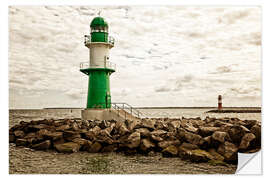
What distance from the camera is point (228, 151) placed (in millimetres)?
4500

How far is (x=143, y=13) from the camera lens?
15.6 ft

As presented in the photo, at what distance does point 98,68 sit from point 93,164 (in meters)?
1.92

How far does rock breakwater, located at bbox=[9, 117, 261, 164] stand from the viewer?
4541 mm

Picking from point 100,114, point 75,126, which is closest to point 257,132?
point 100,114

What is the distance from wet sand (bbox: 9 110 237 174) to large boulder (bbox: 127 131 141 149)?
20 cm

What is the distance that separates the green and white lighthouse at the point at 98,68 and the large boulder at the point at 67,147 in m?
0.76

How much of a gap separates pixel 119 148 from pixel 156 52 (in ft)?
5.88

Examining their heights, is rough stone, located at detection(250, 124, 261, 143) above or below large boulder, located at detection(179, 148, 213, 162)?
above

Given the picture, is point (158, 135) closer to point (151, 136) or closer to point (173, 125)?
point (151, 136)

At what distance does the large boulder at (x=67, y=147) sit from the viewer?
505cm

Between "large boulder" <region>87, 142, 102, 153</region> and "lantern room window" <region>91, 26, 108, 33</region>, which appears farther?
"large boulder" <region>87, 142, 102, 153</region>

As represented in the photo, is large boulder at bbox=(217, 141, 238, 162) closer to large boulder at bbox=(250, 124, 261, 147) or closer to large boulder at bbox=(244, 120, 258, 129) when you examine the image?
large boulder at bbox=(250, 124, 261, 147)

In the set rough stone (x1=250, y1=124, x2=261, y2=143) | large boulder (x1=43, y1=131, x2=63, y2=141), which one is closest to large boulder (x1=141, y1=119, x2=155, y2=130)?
large boulder (x1=43, y1=131, x2=63, y2=141)
